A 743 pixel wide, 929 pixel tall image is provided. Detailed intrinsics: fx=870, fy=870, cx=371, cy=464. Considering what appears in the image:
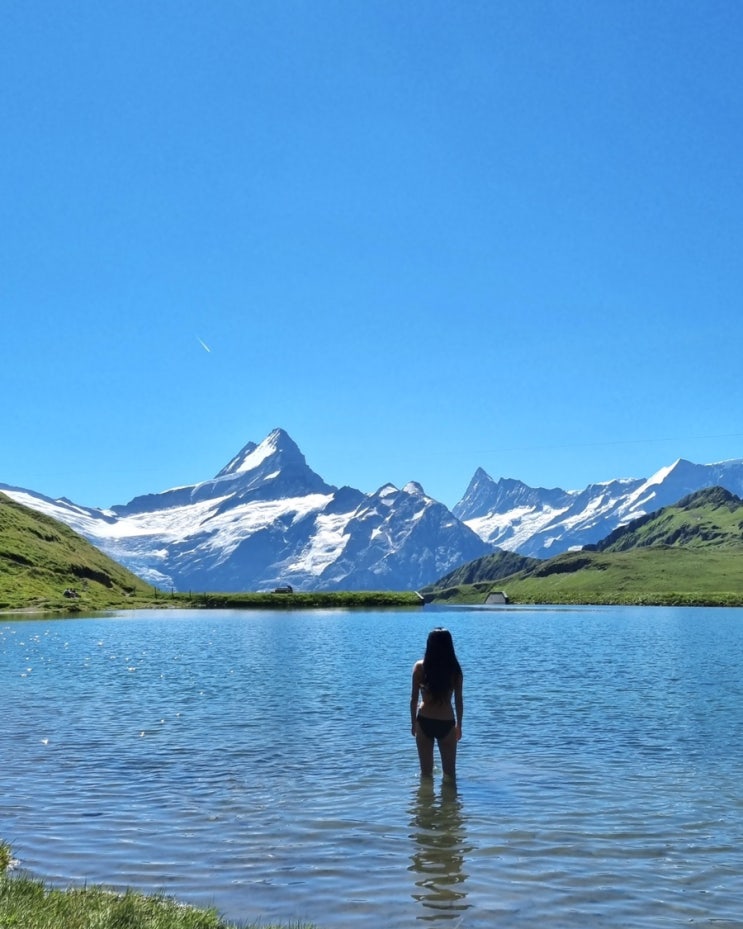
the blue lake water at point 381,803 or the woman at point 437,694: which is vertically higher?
the woman at point 437,694

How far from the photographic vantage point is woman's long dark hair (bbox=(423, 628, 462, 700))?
2305 centimetres

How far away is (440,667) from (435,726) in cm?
183

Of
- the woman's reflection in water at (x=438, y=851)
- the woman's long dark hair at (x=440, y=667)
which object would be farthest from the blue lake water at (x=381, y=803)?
the woman's long dark hair at (x=440, y=667)

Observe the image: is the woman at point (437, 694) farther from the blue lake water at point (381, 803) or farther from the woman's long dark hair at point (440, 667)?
the blue lake water at point (381, 803)

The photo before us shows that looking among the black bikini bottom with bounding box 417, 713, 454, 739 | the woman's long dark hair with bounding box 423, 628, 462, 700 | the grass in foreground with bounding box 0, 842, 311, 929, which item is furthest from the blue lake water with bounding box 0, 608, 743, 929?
the woman's long dark hair with bounding box 423, 628, 462, 700

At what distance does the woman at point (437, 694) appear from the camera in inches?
909

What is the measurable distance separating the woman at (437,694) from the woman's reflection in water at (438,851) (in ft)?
4.82

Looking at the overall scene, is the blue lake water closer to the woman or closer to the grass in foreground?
the grass in foreground

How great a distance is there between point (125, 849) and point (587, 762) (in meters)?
15.9

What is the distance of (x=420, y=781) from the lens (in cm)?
2525

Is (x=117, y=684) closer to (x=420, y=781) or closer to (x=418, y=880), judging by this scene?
(x=420, y=781)

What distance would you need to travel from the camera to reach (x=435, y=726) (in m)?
23.6

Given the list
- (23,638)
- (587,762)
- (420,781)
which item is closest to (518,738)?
(587,762)

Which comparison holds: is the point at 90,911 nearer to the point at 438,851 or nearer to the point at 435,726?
the point at 438,851
